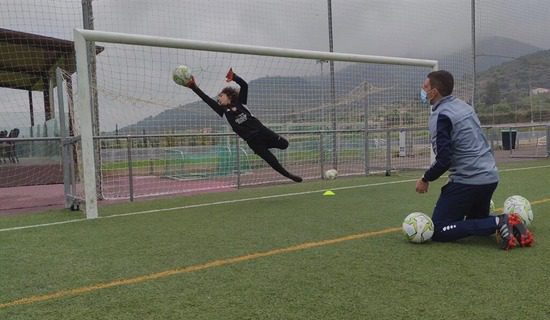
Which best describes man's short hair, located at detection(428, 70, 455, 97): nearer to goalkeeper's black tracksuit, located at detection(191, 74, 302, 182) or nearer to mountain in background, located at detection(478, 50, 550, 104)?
goalkeeper's black tracksuit, located at detection(191, 74, 302, 182)

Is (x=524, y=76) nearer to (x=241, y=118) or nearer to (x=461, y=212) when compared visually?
(x=241, y=118)

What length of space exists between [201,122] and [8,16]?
3.85 meters

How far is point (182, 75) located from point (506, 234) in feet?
16.5

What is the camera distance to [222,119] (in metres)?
9.42

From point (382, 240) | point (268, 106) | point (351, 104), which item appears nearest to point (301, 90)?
point (268, 106)

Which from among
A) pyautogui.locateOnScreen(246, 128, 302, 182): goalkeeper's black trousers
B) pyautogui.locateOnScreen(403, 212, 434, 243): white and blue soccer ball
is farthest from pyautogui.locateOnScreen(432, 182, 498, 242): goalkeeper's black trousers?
pyautogui.locateOnScreen(246, 128, 302, 182): goalkeeper's black trousers

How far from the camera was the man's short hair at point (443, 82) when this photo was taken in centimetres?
448

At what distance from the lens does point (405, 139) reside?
13211 mm

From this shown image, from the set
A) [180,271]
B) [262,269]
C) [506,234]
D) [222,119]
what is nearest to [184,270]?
[180,271]

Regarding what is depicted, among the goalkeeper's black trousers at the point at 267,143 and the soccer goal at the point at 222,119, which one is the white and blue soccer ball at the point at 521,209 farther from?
the soccer goal at the point at 222,119

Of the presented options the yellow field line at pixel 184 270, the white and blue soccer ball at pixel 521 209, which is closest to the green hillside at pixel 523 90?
the white and blue soccer ball at pixel 521 209

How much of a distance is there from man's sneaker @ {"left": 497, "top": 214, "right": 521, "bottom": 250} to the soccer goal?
15.7 feet

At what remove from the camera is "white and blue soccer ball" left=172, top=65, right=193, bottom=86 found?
7230mm

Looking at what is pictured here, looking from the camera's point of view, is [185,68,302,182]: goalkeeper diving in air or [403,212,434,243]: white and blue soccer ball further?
[185,68,302,182]: goalkeeper diving in air
